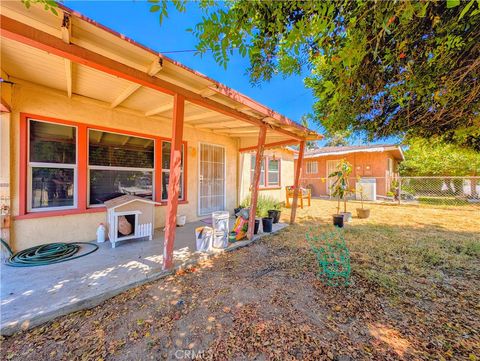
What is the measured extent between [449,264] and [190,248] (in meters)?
4.53

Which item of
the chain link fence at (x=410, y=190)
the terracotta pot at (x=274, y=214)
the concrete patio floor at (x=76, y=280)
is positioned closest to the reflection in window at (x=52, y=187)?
the concrete patio floor at (x=76, y=280)

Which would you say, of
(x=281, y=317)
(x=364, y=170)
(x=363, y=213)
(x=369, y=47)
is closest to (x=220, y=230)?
(x=281, y=317)

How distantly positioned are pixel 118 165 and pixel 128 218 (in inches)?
48.2

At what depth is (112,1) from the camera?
2748mm

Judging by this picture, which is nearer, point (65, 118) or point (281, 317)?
point (281, 317)

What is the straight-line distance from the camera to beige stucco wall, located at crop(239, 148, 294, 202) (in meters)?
7.62

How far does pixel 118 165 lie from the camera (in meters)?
4.50

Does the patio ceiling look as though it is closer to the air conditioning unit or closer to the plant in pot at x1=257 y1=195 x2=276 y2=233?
the plant in pot at x1=257 y1=195 x2=276 y2=233

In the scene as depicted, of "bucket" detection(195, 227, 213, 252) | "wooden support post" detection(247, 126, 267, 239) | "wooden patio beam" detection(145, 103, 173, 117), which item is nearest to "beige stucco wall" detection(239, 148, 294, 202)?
"wooden support post" detection(247, 126, 267, 239)

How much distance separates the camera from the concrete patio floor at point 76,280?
2057mm

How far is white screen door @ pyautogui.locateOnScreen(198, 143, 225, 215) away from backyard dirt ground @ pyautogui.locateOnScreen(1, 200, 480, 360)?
113 inches

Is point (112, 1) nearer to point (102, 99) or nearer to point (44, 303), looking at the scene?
point (102, 99)

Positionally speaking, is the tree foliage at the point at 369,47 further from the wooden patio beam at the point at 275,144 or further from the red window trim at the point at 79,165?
the red window trim at the point at 79,165

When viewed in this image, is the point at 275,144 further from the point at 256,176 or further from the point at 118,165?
the point at 118,165
